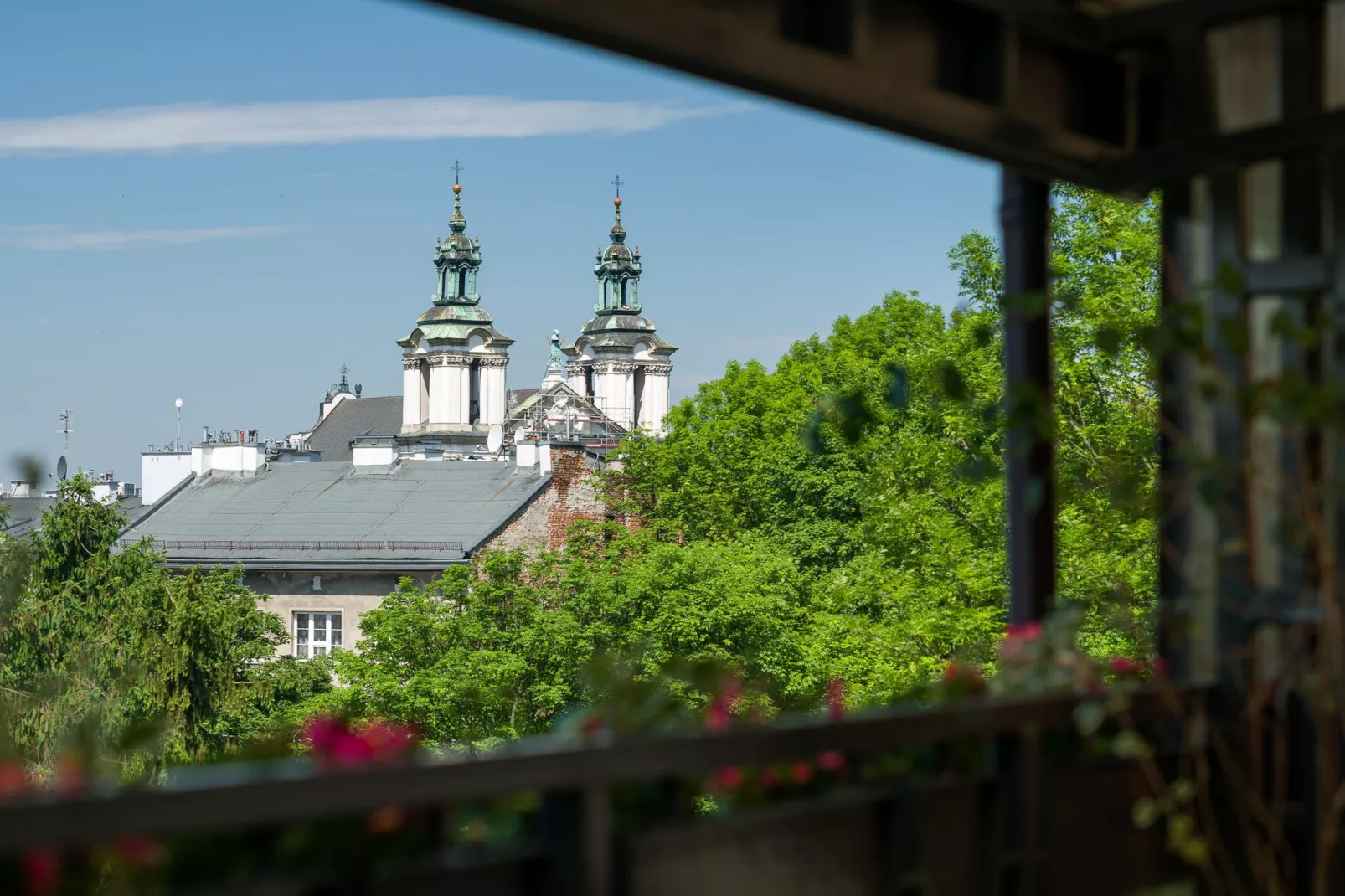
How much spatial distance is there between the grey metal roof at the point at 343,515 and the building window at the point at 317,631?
122 cm

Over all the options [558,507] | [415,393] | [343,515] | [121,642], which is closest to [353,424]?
[415,393]

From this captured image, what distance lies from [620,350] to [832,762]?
120 meters

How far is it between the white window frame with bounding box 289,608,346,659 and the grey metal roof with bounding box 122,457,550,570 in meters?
1.09

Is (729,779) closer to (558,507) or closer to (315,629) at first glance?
(315,629)

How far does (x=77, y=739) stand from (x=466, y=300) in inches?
4274

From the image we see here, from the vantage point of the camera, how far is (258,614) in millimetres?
33625

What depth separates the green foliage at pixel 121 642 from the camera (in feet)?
96.0

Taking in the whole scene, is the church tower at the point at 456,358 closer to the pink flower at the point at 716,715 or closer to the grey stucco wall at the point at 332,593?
the grey stucco wall at the point at 332,593

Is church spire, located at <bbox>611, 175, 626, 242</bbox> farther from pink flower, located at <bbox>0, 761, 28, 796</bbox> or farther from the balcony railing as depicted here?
pink flower, located at <bbox>0, 761, 28, 796</bbox>

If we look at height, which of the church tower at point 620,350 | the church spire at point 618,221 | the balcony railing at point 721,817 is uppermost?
the church spire at point 618,221

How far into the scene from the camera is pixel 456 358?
107750mm

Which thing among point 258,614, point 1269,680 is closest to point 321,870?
point 1269,680

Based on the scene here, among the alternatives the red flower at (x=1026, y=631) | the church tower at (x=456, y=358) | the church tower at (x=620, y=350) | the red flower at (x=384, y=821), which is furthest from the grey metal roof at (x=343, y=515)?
the church tower at (x=620, y=350)

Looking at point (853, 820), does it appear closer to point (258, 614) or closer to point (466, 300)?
point (258, 614)
